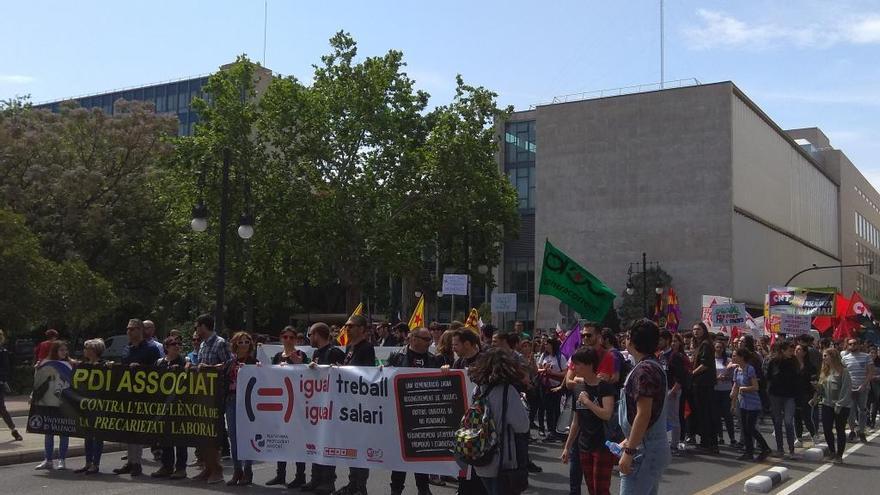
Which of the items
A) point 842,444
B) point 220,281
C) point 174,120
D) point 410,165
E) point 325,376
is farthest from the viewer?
point 174,120

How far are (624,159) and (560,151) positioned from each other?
5.22 m

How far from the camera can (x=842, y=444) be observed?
13.2 meters

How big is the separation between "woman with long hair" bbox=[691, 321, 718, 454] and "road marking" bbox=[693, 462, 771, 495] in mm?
1344

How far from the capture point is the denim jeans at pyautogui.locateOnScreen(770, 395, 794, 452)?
44.7 feet

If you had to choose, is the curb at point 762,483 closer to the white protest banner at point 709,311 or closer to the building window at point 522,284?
the white protest banner at point 709,311

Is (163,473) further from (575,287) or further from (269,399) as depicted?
(575,287)

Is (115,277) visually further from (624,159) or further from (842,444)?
(624,159)

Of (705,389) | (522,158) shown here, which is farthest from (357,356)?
(522,158)

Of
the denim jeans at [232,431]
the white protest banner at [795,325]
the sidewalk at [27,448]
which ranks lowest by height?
the sidewalk at [27,448]

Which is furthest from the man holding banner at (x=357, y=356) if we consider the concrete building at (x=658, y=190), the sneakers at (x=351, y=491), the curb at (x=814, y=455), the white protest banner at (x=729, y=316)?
the concrete building at (x=658, y=190)

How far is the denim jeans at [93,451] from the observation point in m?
11.2

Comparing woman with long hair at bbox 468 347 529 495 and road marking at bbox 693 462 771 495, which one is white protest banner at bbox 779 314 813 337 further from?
woman with long hair at bbox 468 347 529 495

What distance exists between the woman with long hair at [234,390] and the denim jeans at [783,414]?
25.6ft

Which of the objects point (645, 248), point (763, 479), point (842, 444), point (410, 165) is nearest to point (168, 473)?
point (763, 479)
